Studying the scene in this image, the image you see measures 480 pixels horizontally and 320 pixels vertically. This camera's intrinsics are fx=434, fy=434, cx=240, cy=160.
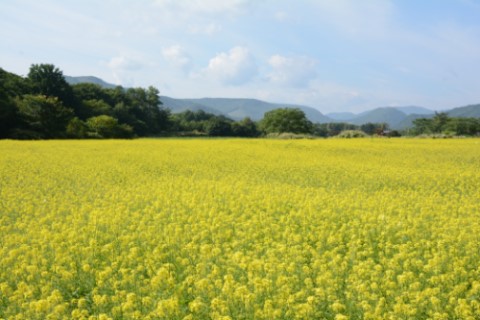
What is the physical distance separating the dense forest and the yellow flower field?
37646 mm

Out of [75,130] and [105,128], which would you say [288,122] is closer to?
[105,128]

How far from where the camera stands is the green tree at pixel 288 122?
9219 centimetres

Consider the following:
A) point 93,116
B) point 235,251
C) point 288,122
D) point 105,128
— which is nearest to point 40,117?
point 105,128

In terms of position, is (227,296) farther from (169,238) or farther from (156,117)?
(156,117)

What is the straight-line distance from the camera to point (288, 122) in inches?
3686

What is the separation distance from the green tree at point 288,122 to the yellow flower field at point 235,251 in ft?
257

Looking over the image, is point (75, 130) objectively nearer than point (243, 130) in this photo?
Yes

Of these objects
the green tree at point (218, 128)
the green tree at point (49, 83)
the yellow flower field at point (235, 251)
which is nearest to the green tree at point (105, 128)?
the green tree at point (49, 83)

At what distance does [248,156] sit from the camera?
22.8m

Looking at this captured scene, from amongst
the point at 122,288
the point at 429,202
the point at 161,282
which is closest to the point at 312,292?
the point at 161,282

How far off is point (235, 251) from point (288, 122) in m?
87.8

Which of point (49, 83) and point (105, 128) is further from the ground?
point (49, 83)

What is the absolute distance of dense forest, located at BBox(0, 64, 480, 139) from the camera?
158 ft

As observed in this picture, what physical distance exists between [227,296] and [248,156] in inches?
699
